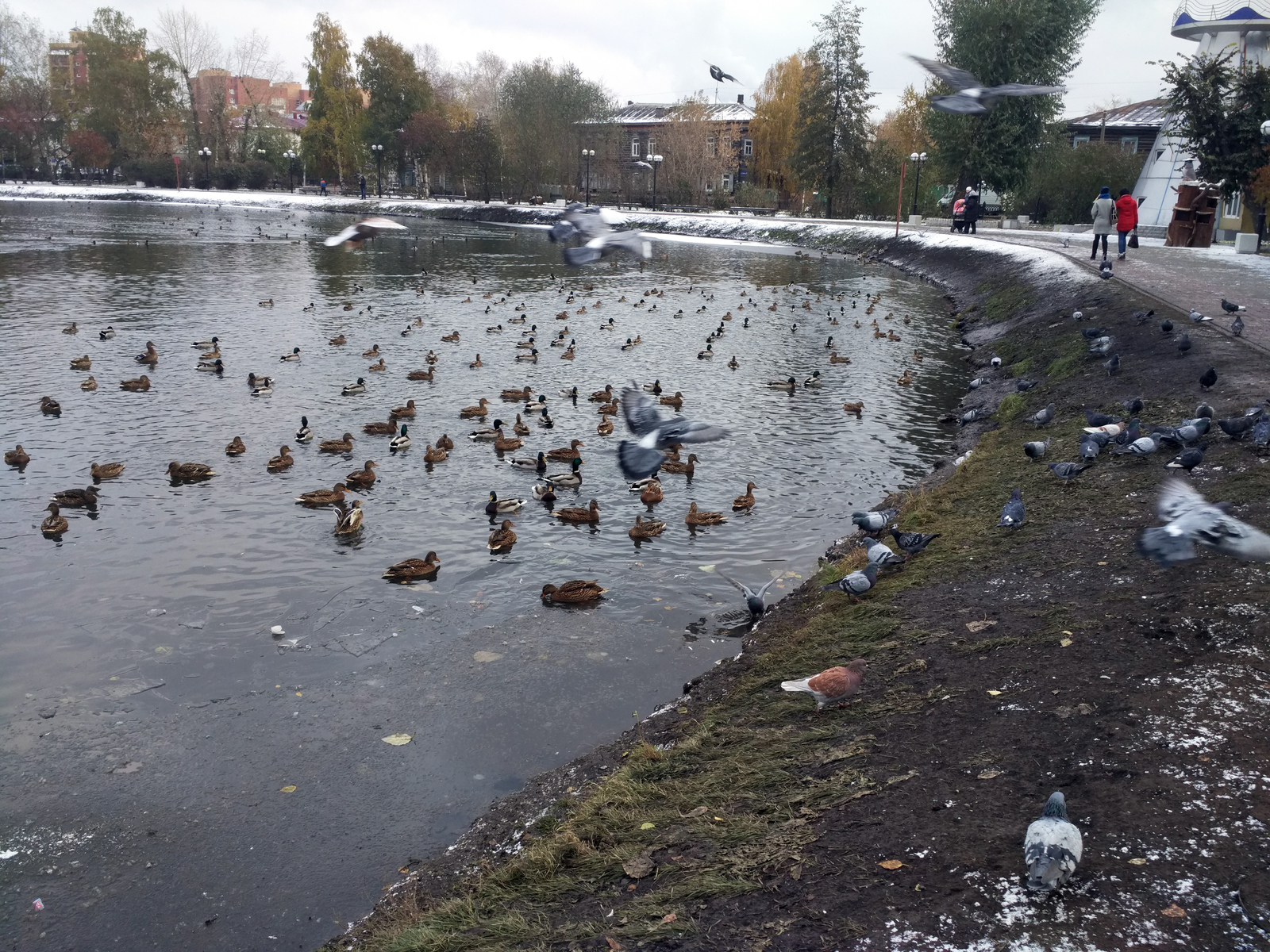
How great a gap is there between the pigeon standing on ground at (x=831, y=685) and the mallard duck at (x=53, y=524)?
1091 centimetres

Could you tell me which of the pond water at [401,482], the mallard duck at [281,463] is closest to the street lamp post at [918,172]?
the pond water at [401,482]

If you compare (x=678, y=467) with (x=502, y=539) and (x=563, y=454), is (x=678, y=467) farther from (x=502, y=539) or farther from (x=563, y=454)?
(x=502, y=539)

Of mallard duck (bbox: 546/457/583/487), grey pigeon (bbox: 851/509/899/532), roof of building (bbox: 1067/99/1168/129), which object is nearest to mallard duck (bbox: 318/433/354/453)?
mallard duck (bbox: 546/457/583/487)

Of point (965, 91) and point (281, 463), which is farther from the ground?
point (965, 91)

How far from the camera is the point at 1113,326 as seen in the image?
21094 mm

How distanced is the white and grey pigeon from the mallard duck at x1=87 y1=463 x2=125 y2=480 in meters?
15.1

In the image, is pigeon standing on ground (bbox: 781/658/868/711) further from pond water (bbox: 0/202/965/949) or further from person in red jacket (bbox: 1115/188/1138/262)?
person in red jacket (bbox: 1115/188/1138/262)

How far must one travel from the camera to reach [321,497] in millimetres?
14570

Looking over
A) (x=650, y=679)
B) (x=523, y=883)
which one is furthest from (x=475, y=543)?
(x=523, y=883)

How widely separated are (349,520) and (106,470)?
4.98m

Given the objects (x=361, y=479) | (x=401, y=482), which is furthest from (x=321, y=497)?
(x=401, y=482)

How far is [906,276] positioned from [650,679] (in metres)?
41.2

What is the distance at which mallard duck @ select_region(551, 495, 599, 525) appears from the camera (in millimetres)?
14312

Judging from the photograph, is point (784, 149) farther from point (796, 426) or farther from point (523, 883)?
point (523, 883)
